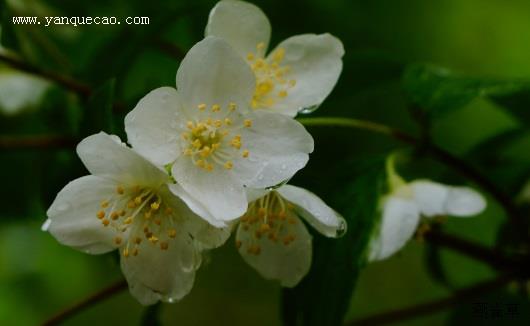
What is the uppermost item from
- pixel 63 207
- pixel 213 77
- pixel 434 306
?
pixel 213 77

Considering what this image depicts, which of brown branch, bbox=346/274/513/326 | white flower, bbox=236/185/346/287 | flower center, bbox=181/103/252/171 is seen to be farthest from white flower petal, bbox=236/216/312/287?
brown branch, bbox=346/274/513/326

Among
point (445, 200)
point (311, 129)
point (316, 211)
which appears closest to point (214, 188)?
point (316, 211)

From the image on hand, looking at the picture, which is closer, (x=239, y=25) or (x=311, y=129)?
(x=239, y=25)

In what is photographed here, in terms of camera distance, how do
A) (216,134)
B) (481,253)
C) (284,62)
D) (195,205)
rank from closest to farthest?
1. (195,205)
2. (216,134)
3. (284,62)
4. (481,253)

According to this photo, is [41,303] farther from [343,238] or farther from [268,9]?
[343,238]

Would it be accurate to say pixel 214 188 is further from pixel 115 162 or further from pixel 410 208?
pixel 410 208

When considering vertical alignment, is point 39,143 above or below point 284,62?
below

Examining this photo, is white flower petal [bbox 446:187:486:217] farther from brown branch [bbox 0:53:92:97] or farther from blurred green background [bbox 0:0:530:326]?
brown branch [bbox 0:53:92:97]
